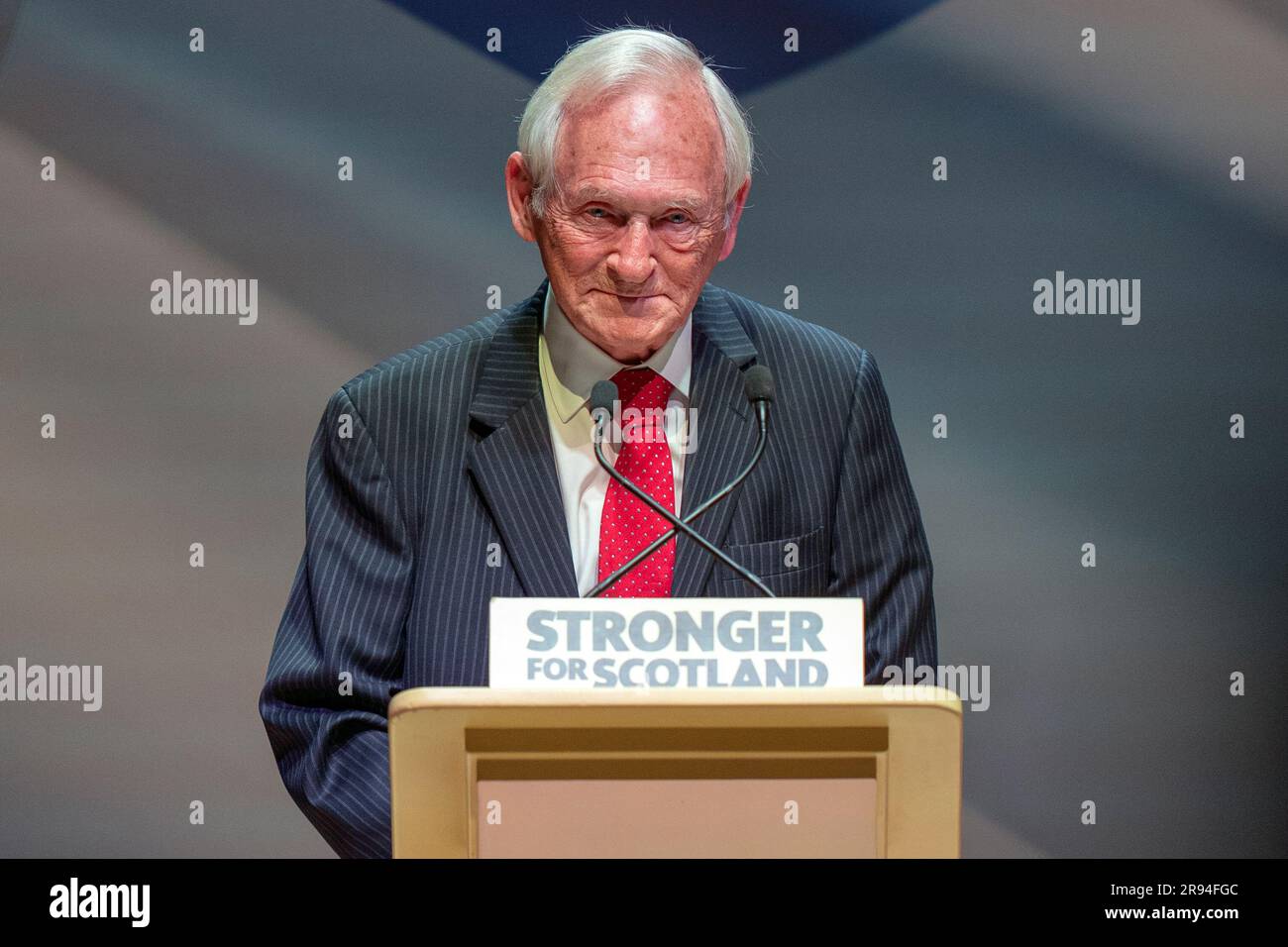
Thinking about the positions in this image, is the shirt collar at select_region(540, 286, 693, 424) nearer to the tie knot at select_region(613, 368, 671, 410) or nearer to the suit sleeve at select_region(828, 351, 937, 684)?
the tie knot at select_region(613, 368, 671, 410)

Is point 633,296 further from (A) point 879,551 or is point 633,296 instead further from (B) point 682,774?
(B) point 682,774

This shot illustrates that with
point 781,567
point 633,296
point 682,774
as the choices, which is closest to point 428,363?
point 633,296

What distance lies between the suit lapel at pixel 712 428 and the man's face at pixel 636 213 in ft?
0.40

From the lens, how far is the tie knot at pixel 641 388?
7.22 feet

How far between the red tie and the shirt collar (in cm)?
3

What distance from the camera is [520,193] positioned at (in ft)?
7.40

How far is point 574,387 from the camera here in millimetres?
2232

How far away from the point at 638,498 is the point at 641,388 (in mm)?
215

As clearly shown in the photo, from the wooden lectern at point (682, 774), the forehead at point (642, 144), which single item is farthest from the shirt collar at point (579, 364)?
the wooden lectern at point (682, 774)

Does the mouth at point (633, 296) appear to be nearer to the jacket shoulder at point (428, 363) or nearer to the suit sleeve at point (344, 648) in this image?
the jacket shoulder at point (428, 363)

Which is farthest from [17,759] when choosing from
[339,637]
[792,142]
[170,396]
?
[792,142]
